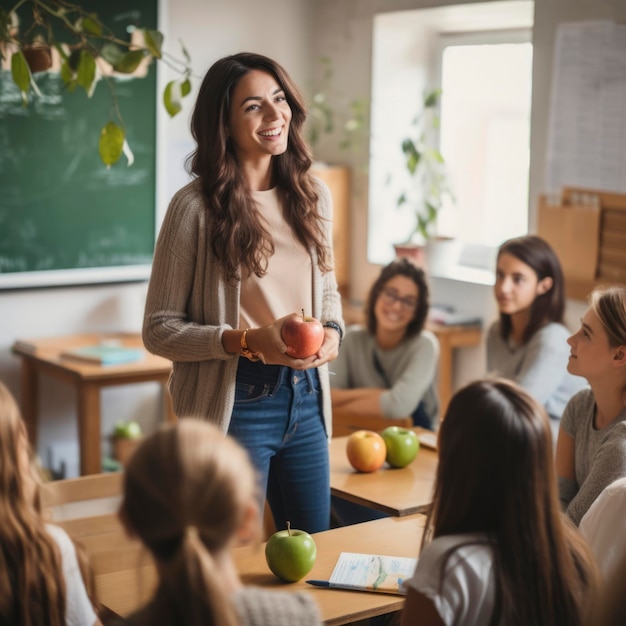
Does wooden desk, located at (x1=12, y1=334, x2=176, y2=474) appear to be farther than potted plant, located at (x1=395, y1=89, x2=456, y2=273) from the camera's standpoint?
No

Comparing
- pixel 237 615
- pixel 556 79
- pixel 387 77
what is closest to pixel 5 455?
pixel 237 615

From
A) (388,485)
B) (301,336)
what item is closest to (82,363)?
(388,485)

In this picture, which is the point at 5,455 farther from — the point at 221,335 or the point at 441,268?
the point at 441,268

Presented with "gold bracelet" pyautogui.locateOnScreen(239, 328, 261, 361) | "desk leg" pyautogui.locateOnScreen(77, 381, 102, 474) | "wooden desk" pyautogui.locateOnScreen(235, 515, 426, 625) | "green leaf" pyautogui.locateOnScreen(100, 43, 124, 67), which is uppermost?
"green leaf" pyautogui.locateOnScreen(100, 43, 124, 67)

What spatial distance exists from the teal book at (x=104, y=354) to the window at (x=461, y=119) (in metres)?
1.38

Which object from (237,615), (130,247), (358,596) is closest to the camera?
(237,615)

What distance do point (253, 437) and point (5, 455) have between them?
76cm

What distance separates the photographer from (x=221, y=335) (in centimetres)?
213

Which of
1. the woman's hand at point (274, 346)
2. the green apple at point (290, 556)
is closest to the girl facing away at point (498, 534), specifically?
the green apple at point (290, 556)

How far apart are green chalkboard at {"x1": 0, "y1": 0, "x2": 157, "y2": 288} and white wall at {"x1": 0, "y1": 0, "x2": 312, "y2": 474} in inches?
3.4

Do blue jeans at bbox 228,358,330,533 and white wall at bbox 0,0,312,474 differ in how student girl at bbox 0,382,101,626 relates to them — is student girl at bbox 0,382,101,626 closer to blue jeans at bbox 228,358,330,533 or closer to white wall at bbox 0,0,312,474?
blue jeans at bbox 228,358,330,533

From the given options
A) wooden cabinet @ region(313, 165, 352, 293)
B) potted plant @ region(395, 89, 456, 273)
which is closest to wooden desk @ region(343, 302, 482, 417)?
potted plant @ region(395, 89, 456, 273)

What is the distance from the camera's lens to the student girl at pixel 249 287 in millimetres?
2170

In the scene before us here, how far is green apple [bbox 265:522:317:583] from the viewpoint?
6.11 ft
